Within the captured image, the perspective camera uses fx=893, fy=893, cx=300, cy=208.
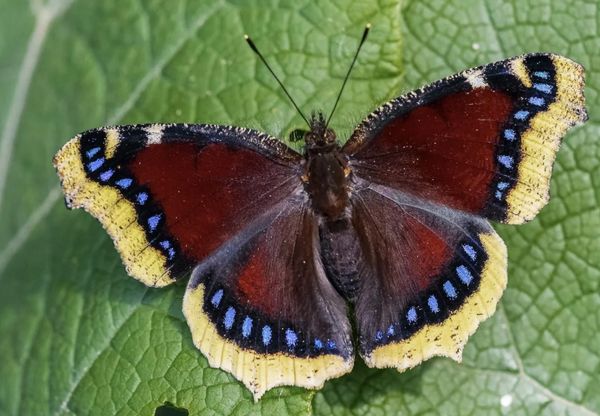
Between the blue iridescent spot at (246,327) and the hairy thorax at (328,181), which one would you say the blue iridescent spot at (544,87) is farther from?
the blue iridescent spot at (246,327)

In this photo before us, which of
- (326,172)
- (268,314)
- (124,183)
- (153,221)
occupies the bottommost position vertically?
(268,314)

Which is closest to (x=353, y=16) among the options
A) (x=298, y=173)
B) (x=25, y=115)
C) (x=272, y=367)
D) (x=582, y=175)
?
(x=298, y=173)

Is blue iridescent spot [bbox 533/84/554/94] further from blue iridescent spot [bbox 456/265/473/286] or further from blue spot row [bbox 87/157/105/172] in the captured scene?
blue spot row [bbox 87/157/105/172]

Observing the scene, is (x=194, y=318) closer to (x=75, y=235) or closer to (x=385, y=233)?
A: (x=385, y=233)

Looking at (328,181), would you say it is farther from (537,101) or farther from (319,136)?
(537,101)


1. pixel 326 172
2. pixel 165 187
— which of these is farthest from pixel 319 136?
pixel 165 187
